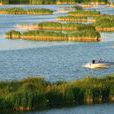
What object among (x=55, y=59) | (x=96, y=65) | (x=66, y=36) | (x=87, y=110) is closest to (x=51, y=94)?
(x=87, y=110)

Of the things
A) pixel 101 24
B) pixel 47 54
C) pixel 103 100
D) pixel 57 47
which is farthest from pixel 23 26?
pixel 103 100

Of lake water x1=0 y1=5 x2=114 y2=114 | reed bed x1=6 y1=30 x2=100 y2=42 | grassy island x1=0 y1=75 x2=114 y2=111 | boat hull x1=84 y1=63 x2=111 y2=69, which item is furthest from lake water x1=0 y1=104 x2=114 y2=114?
reed bed x1=6 y1=30 x2=100 y2=42

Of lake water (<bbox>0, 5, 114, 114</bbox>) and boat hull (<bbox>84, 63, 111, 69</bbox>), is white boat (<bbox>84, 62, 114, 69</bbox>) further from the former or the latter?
lake water (<bbox>0, 5, 114, 114</bbox>)

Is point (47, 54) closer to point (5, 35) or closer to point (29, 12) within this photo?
point (5, 35)

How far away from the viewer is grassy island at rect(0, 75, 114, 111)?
29.9 metres

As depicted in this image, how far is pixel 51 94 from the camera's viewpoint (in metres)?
31.1

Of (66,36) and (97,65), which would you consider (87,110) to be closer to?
(97,65)

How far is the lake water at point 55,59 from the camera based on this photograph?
4244cm

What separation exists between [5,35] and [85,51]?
18268 millimetres

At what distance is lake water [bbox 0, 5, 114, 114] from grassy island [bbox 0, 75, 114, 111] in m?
0.71

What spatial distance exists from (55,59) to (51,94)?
2324 centimetres

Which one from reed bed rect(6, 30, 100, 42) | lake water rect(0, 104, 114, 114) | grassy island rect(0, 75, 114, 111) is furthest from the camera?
reed bed rect(6, 30, 100, 42)

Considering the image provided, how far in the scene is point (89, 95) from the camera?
106 ft

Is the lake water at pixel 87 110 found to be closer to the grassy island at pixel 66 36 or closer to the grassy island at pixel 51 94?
the grassy island at pixel 51 94
